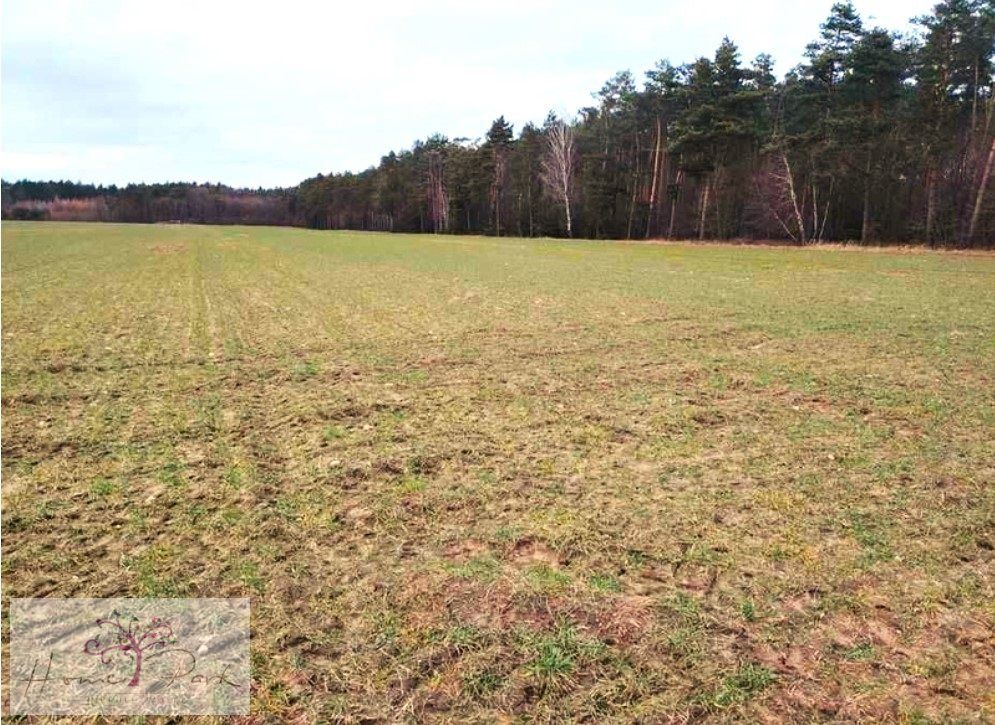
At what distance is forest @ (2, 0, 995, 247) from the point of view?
38.1m

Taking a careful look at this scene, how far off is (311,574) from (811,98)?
4956cm

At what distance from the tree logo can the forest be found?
42741 mm

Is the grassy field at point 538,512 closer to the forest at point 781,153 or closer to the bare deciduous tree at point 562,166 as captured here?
the forest at point 781,153

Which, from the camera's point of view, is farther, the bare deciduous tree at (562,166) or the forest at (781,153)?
the bare deciduous tree at (562,166)

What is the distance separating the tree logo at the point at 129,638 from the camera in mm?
2828

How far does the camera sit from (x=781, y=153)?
140ft

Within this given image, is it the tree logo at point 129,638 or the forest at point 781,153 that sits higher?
the forest at point 781,153

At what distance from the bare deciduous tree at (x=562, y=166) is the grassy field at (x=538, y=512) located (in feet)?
172

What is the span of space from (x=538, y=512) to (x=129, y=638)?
94.8 inches

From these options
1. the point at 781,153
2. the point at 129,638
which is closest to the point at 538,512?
the point at 129,638

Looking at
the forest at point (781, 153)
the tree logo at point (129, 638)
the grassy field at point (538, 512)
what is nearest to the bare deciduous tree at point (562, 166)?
the forest at point (781, 153)

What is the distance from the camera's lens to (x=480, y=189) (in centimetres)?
7994

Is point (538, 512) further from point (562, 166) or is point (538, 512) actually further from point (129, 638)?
point (562, 166)

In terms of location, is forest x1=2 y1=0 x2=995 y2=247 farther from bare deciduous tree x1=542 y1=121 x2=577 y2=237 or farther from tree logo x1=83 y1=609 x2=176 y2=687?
tree logo x1=83 y1=609 x2=176 y2=687
